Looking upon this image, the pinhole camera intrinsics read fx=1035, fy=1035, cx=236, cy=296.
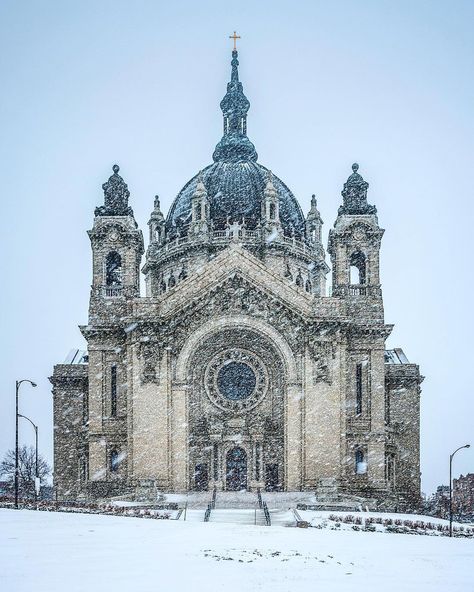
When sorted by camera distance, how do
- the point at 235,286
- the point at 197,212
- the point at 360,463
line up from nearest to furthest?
the point at 235,286 < the point at 360,463 < the point at 197,212

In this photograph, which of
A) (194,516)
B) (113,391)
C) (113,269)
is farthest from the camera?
(113,269)

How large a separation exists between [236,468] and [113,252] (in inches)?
591

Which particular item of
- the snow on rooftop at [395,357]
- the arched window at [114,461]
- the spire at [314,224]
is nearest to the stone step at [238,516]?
the arched window at [114,461]

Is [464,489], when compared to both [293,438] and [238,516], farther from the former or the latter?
[238,516]

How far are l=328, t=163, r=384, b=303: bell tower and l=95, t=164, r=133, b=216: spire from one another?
12738 mm

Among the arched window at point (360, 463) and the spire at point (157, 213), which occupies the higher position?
the spire at point (157, 213)

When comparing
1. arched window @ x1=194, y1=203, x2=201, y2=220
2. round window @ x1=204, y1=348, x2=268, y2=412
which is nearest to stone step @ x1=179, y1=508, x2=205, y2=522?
round window @ x1=204, y1=348, x2=268, y2=412

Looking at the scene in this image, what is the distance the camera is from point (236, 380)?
6094 cm

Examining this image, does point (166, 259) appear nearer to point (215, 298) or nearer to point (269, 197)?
point (269, 197)

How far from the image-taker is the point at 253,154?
79312mm

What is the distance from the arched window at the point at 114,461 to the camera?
6041 centimetres

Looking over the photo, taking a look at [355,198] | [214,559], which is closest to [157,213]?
[355,198]

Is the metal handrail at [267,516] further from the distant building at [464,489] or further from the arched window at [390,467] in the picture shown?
the distant building at [464,489]

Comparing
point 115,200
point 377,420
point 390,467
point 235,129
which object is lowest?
point 390,467
